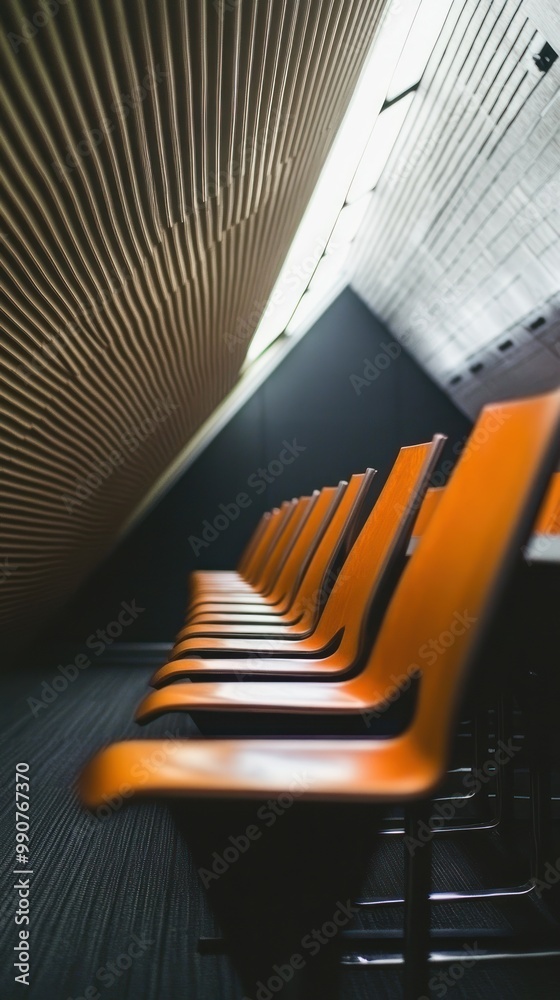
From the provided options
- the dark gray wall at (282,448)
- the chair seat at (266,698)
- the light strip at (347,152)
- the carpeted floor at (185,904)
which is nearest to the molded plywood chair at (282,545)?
the carpeted floor at (185,904)

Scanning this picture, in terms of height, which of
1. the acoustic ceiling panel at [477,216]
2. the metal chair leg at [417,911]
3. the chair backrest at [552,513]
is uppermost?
the acoustic ceiling panel at [477,216]

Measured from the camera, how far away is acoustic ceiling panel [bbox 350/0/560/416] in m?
5.39

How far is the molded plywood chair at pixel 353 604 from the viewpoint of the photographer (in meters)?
1.98

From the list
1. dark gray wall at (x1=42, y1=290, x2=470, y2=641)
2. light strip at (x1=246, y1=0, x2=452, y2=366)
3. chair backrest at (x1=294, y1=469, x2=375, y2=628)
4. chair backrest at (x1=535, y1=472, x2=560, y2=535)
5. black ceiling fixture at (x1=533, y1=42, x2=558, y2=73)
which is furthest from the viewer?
dark gray wall at (x1=42, y1=290, x2=470, y2=641)

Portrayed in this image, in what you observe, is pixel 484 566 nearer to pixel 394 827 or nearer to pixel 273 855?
pixel 273 855

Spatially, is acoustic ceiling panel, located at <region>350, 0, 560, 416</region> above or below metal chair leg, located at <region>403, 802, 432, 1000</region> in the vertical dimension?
above

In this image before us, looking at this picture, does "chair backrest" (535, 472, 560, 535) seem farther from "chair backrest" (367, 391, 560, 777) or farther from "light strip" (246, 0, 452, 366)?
"chair backrest" (367, 391, 560, 777)

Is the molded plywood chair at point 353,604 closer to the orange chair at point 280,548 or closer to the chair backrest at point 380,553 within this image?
the chair backrest at point 380,553

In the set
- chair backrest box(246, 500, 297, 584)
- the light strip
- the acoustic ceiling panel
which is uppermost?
the light strip

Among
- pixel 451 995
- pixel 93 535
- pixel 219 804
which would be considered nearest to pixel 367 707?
pixel 219 804

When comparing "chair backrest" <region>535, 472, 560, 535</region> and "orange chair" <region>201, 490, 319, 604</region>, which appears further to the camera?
"orange chair" <region>201, 490, 319, 604</region>

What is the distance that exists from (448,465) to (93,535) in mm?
4543

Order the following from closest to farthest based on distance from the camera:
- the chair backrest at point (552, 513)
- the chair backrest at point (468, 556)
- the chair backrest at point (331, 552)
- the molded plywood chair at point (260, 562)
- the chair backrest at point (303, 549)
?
the chair backrest at point (468, 556)
the chair backrest at point (331, 552)
the chair backrest at point (303, 549)
the chair backrest at point (552, 513)
the molded plywood chair at point (260, 562)

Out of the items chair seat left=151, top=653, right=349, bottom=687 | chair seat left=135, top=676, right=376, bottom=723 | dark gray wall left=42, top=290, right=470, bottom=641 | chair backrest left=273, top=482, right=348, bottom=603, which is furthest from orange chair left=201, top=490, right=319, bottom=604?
dark gray wall left=42, top=290, right=470, bottom=641
